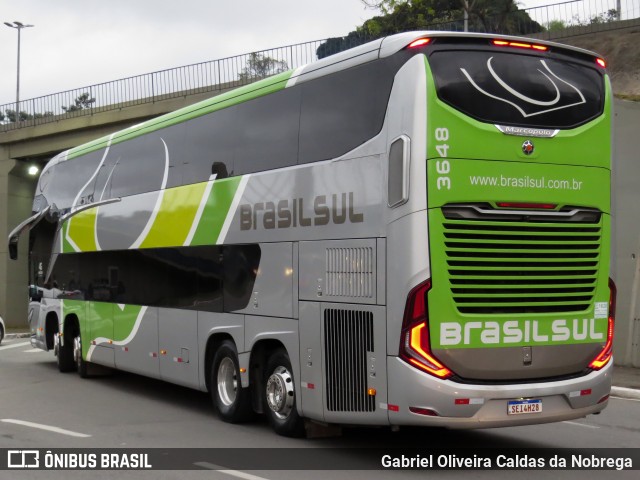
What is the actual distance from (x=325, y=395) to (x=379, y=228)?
1.93 metres

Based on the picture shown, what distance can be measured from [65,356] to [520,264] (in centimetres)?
1257

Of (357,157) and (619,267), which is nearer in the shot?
(357,157)

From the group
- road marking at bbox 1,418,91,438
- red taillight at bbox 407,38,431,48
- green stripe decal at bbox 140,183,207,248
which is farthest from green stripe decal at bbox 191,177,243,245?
red taillight at bbox 407,38,431,48

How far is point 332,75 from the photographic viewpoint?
10.3 m

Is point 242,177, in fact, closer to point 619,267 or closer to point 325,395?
point 325,395

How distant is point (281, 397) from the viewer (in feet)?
35.6

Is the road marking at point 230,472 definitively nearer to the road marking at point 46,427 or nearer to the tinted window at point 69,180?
the road marking at point 46,427

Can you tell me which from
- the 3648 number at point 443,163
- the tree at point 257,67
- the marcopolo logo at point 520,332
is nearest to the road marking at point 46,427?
the marcopolo logo at point 520,332

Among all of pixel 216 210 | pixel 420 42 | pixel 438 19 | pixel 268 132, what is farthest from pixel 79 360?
pixel 438 19

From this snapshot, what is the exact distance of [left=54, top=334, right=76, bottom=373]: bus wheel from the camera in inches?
752

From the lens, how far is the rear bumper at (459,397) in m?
8.60

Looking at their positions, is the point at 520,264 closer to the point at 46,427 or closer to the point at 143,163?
the point at 46,427

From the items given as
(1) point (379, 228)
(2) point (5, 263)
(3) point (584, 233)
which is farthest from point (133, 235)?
(2) point (5, 263)

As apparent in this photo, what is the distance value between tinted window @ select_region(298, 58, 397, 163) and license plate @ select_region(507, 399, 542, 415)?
9.78ft
